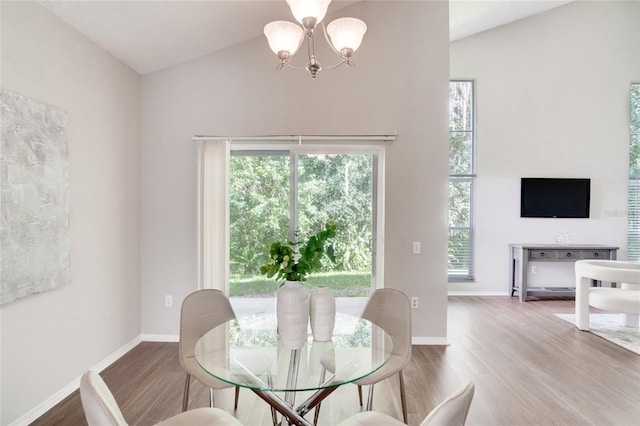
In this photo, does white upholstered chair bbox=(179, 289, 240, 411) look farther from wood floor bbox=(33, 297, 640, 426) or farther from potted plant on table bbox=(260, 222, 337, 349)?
potted plant on table bbox=(260, 222, 337, 349)

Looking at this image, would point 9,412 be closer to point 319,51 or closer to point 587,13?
point 319,51

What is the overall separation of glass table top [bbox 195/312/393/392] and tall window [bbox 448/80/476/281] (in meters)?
4.06

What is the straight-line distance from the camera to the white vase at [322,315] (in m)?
1.74

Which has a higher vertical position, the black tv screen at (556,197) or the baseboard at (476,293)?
the black tv screen at (556,197)

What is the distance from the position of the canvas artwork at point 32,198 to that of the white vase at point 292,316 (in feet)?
5.38

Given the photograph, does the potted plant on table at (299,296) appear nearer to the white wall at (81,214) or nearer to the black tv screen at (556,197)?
the white wall at (81,214)

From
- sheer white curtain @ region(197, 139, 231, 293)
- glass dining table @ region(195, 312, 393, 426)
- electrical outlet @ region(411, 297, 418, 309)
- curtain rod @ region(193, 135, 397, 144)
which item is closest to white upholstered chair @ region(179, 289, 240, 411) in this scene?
glass dining table @ region(195, 312, 393, 426)

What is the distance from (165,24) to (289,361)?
9.20 feet

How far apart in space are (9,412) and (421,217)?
342cm

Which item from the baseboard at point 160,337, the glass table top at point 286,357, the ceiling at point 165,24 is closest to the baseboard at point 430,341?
the glass table top at point 286,357

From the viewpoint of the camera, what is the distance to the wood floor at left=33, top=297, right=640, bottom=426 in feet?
7.38

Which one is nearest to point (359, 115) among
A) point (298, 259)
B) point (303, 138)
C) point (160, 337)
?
point (303, 138)

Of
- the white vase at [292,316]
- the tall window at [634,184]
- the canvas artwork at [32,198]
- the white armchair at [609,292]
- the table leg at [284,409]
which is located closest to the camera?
the table leg at [284,409]

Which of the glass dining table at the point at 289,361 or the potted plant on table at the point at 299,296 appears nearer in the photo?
the glass dining table at the point at 289,361
